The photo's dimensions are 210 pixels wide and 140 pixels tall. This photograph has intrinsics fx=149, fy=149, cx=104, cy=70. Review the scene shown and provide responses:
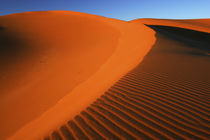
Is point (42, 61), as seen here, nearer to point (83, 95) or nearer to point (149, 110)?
point (83, 95)

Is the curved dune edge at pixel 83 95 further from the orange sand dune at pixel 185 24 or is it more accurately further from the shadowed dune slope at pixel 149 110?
the orange sand dune at pixel 185 24

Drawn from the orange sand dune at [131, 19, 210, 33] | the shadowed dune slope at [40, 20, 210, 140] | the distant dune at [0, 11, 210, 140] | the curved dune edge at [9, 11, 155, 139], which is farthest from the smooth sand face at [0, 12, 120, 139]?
the orange sand dune at [131, 19, 210, 33]

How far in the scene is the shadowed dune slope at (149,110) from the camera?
6.46ft

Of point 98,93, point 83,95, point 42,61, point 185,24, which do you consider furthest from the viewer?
point 185,24

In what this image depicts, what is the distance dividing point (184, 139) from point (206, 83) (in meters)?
1.71

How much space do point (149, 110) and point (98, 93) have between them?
116 cm

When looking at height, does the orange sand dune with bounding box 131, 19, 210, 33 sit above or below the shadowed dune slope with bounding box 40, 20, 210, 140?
above

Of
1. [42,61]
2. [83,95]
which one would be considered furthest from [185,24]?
[83,95]

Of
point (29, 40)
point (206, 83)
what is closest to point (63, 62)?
point (29, 40)

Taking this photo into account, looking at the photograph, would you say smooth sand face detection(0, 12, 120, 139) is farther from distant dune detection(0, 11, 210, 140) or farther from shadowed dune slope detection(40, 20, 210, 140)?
shadowed dune slope detection(40, 20, 210, 140)

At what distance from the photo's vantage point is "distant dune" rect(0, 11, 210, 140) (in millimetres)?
2096

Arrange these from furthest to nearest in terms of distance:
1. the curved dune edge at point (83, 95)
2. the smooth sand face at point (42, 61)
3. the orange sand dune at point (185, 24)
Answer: the orange sand dune at point (185, 24), the smooth sand face at point (42, 61), the curved dune edge at point (83, 95)

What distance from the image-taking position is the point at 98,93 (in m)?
3.13

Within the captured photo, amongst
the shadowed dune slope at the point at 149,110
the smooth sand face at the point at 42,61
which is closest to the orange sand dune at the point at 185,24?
the smooth sand face at the point at 42,61
